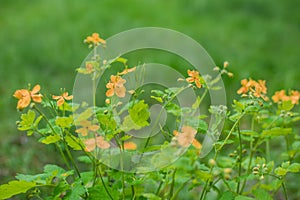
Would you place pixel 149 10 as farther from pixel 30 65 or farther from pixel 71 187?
pixel 71 187

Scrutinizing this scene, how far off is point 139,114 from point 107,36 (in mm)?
2968

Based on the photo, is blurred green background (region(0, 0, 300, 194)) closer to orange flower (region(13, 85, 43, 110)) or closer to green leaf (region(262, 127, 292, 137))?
orange flower (region(13, 85, 43, 110))

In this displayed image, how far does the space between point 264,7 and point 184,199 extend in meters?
4.16

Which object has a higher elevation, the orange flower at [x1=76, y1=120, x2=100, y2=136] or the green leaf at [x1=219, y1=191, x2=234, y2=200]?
the orange flower at [x1=76, y1=120, x2=100, y2=136]

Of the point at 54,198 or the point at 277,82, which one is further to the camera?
the point at 277,82

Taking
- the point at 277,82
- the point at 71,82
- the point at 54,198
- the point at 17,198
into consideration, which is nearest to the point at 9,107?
the point at 71,82

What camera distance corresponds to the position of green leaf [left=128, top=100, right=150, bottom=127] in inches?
54.2

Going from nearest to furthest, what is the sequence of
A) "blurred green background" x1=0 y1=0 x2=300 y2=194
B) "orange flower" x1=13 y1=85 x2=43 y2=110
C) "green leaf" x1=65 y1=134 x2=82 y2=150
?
"orange flower" x1=13 y1=85 x2=43 y2=110
"green leaf" x1=65 y1=134 x2=82 y2=150
"blurred green background" x1=0 y1=0 x2=300 y2=194

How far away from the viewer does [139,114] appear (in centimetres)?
139

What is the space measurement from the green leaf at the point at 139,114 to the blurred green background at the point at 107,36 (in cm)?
125

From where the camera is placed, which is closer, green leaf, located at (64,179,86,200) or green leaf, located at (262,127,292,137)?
green leaf, located at (64,179,86,200)

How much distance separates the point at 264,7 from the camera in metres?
5.94

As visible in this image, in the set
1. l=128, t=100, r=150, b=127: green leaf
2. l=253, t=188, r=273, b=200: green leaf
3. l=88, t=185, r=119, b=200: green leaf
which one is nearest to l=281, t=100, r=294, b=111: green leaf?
l=253, t=188, r=273, b=200: green leaf

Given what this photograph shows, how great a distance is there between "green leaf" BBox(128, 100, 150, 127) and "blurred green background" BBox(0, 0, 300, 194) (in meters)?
1.25
